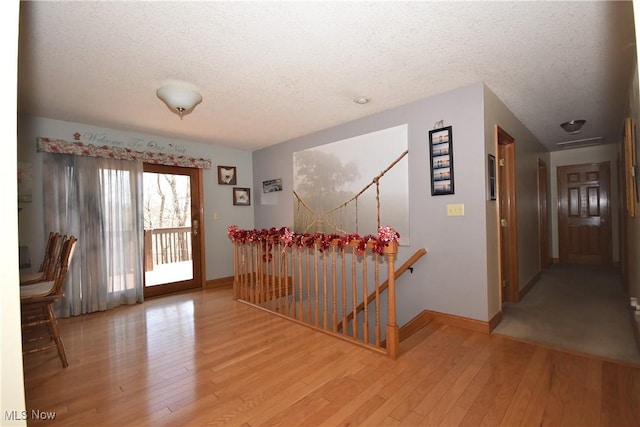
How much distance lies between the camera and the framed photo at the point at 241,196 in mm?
5098

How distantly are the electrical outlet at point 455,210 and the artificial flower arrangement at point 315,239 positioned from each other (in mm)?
807

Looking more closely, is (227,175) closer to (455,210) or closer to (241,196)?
(241,196)

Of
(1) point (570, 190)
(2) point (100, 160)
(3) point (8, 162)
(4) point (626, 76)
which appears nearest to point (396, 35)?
(3) point (8, 162)

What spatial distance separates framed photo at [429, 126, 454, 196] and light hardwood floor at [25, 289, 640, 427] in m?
1.35

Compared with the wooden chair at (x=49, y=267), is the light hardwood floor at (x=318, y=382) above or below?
below

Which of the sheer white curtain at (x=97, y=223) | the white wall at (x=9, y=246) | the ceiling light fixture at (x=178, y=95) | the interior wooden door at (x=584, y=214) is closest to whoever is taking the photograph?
the white wall at (x=9, y=246)

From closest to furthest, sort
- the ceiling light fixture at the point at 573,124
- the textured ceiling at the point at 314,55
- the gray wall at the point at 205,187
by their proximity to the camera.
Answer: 1. the textured ceiling at the point at 314,55
2. the gray wall at the point at 205,187
3. the ceiling light fixture at the point at 573,124

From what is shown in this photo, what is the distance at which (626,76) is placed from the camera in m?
2.49

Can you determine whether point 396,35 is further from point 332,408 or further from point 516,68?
point 332,408

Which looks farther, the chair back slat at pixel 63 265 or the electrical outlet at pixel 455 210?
the electrical outlet at pixel 455 210

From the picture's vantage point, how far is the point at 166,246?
4391 mm

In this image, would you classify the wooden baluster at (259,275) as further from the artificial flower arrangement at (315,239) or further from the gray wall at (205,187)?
the gray wall at (205,187)

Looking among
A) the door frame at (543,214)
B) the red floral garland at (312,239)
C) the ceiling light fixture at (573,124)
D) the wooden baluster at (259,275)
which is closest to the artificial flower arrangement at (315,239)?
the red floral garland at (312,239)

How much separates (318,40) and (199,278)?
3.99 metres
